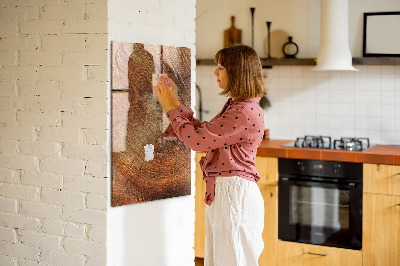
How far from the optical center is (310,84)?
4492mm

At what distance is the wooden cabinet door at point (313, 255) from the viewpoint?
3809 mm

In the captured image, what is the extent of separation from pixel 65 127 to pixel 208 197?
0.76 m

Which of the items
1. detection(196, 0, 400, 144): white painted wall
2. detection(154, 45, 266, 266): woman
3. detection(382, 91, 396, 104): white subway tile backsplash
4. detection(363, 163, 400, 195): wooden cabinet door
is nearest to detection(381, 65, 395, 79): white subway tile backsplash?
detection(196, 0, 400, 144): white painted wall

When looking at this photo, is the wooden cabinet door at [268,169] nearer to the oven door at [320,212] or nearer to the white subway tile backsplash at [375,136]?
the oven door at [320,212]

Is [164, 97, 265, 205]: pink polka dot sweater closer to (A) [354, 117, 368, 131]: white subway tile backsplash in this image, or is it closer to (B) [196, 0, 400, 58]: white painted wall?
(A) [354, 117, 368, 131]: white subway tile backsplash

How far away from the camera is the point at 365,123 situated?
4332 millimetres

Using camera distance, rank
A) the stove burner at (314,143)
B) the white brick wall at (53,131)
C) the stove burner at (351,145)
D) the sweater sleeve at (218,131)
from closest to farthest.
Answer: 1. the sweater sleeve at (218,131)
2. the white brick wall at (53,131)
3. the stove burner at (351,145)
4. the stove burner at (314,143)

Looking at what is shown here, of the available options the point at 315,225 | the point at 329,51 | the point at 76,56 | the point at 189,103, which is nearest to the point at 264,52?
the point at 329,51

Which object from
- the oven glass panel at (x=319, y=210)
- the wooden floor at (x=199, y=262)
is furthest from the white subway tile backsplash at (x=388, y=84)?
the wooden floor at (x=199, y=262)

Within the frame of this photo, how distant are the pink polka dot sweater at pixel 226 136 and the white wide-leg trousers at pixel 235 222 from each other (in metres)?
0.05

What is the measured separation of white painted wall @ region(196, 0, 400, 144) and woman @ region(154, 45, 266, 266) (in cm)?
202

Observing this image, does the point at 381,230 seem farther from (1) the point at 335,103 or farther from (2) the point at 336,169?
(1) the point at 335,103

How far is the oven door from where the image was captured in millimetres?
3775

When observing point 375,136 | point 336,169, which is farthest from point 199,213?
point 375,136
